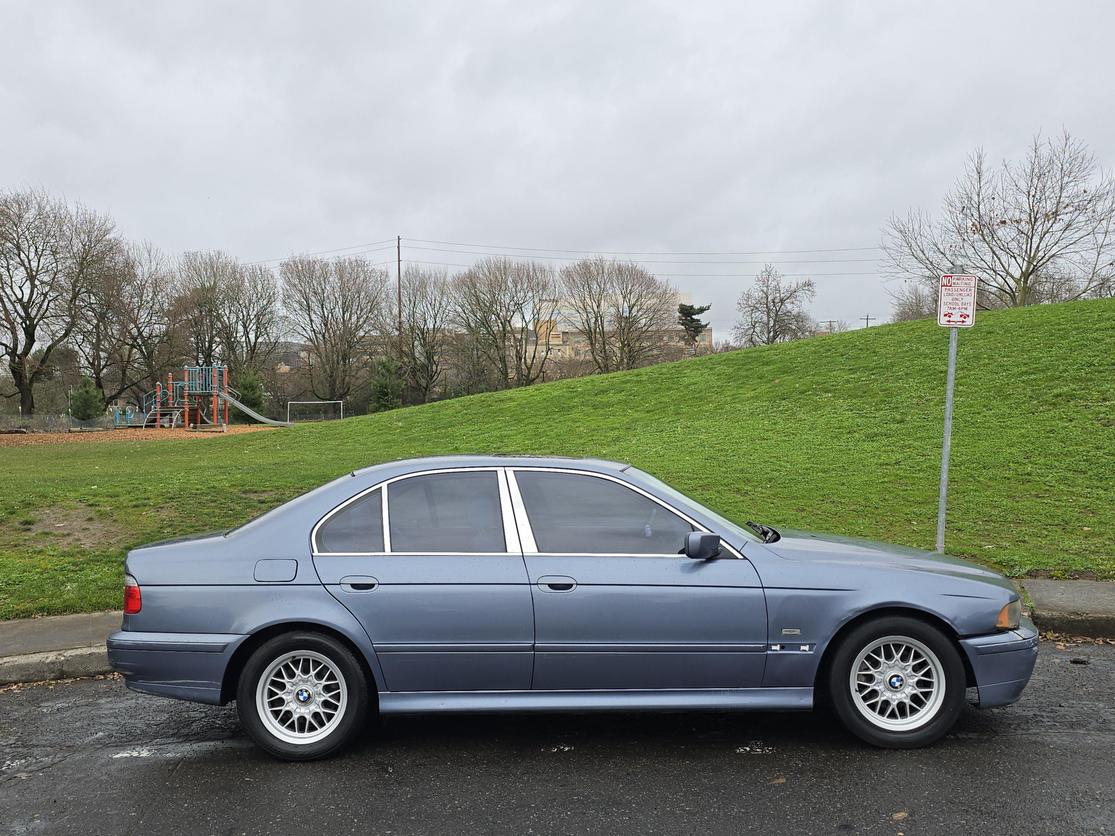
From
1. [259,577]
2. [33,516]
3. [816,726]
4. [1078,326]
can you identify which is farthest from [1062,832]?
[1078,326]

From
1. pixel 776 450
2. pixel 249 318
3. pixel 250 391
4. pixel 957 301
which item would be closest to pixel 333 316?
pixel 249 318

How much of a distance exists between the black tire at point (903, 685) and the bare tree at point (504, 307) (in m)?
52.0

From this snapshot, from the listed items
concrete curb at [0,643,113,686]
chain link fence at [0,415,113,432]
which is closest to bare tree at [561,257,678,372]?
chain link fence at [0,415,113,432]

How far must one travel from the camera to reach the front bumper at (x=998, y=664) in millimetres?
4070

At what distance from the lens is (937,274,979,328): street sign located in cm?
751

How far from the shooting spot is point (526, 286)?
56.9 meters

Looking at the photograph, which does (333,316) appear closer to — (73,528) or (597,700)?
(73,528)

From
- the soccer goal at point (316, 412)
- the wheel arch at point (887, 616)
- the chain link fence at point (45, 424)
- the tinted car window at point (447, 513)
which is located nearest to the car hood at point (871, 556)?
the wheel arch at point (887, 616)

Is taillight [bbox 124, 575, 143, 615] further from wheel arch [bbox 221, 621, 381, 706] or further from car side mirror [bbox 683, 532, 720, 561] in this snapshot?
car side mirror [bbox 683, 532, 720, 561]

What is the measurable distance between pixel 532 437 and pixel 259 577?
52.7 ft

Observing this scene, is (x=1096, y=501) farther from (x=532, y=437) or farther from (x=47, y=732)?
(x=532, y=437)

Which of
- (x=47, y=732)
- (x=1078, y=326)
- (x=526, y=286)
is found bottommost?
(x=47, y=732)

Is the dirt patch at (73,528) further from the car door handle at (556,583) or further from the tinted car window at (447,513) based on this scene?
the car door handle at (556,583)

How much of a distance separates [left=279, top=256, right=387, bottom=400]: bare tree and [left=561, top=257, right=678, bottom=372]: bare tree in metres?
14.0
